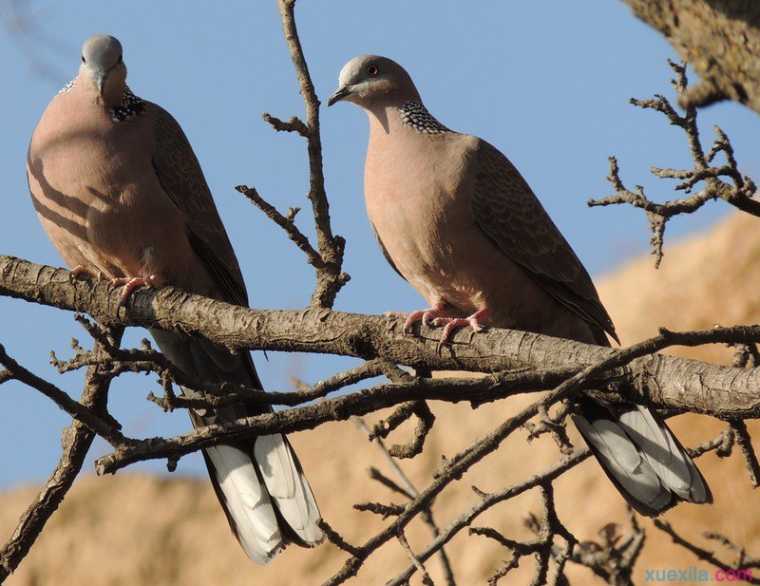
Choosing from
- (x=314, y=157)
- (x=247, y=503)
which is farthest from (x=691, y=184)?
(x=247, y=503)

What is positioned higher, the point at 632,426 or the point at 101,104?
the point at 101,104

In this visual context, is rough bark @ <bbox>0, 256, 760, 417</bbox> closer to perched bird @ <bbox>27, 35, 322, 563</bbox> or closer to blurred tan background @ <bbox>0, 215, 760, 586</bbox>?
perched bird @ <bbox>27, 35, 322, 563</bbox>

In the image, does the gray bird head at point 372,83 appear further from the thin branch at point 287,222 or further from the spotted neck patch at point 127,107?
the thin branch at point 287,222

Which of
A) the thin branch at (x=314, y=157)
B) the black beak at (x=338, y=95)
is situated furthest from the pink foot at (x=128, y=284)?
the black beak at (x=338, y=95)

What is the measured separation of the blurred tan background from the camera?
11477mm

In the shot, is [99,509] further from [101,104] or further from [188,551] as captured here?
[101,104]

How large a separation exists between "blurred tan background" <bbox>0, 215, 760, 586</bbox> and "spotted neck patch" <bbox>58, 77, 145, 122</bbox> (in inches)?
260

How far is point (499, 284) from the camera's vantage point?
508 cm

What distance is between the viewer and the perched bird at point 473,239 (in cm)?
456

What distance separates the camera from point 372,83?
18.2ft

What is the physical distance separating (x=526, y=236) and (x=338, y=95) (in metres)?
0.99

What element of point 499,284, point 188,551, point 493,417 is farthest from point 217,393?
point 188,551

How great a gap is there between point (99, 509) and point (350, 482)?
107 inches

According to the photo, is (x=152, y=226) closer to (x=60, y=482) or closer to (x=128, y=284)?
(x=128, y=284)
